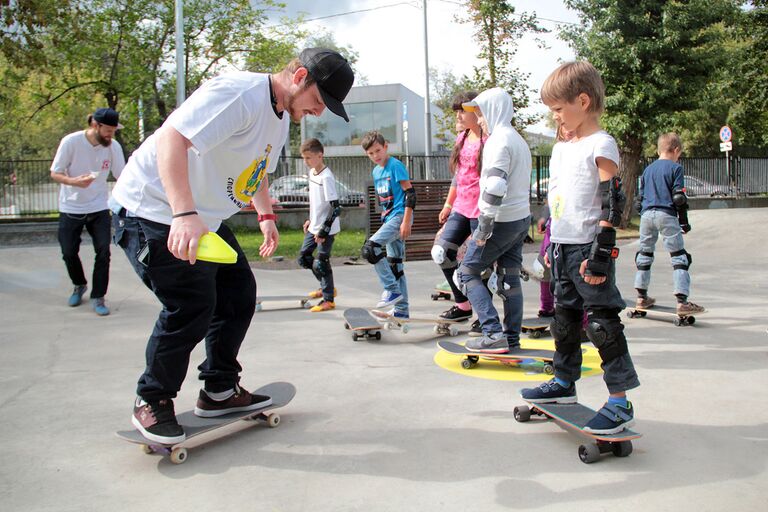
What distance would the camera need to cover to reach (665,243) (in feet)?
21.6

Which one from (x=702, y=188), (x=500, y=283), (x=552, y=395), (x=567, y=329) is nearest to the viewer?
(x=567, y=329)

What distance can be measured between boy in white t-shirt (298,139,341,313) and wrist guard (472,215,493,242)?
111 inches

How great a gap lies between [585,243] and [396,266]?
3327 millimetres

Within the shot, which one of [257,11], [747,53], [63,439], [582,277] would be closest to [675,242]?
[582,277]

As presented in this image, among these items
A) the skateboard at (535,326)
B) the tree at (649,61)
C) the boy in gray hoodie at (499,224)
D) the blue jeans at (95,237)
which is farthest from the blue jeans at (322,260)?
the tree at (649,61)

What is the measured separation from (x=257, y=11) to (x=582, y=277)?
2118 centimetres

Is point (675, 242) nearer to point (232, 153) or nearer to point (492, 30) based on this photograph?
point (232, 153)

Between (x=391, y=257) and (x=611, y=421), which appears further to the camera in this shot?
(x=391, y=257)

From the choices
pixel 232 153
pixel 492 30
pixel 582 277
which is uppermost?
pixel 492 30

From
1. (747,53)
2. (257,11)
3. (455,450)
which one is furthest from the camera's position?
(747,53)

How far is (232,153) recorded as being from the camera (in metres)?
2.99

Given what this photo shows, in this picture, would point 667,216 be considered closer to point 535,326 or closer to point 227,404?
point 535,326

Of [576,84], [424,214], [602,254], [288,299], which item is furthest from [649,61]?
[602,254]

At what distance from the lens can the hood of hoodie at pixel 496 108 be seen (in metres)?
4.61
